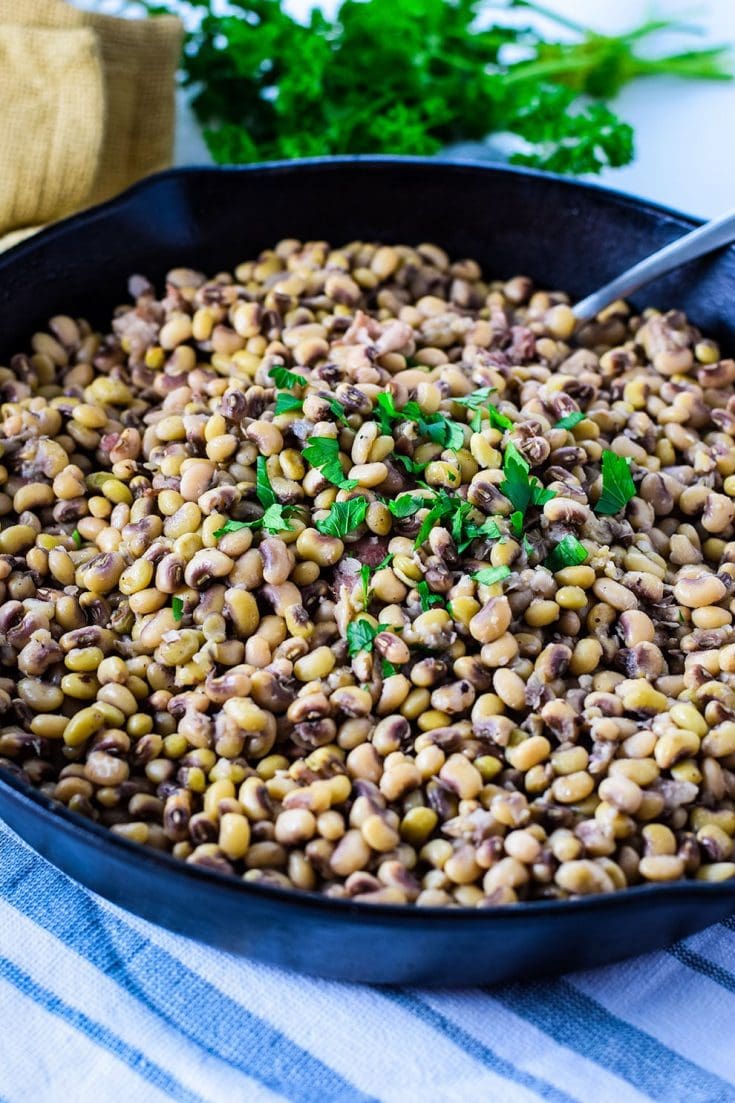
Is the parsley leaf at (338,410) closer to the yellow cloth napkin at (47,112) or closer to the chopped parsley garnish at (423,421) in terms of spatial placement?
the chopped parsley garnish at (423,421)

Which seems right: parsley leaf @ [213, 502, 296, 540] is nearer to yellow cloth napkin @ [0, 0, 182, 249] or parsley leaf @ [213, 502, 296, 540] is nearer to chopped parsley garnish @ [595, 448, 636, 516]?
chopped parsley garnish @ [595, 448, 636, 516]

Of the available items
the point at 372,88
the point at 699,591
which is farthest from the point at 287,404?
the point at 372,88

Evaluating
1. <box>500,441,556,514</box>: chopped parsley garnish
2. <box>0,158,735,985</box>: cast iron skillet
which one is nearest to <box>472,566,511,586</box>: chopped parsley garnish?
<box>500,441,556,514</box>: chopped parsley garnish

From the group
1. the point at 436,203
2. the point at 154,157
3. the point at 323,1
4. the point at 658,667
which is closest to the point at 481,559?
the point at 658,667

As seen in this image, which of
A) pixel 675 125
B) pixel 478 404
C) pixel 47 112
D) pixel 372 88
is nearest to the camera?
pixel 478 404

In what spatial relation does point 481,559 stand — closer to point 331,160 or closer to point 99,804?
point 99,804

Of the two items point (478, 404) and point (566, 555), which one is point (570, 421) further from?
point (566, 555)
